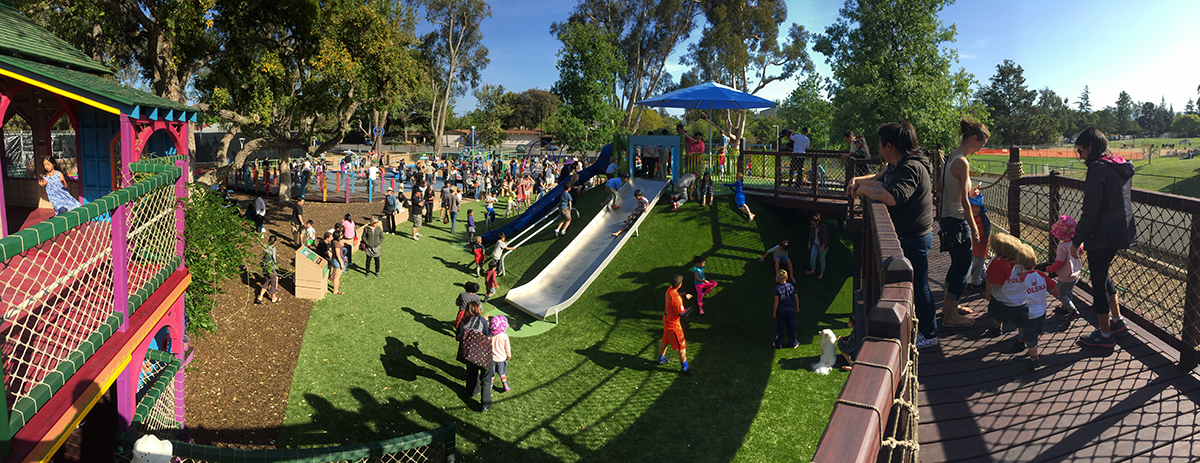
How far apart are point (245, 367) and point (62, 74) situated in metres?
5.62

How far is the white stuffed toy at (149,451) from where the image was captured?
464 cm

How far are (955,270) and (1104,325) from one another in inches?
39.2

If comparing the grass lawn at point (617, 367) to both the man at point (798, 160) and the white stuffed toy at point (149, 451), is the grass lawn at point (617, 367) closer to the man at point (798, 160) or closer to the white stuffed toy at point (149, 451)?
the man at point (798, 160)

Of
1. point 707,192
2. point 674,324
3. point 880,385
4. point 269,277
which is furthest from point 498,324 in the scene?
point 707,192

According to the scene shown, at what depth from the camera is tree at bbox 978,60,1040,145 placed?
61.9 m

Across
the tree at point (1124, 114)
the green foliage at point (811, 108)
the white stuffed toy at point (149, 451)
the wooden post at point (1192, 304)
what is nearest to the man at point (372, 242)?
the white stuffed toy at point (149, 451)

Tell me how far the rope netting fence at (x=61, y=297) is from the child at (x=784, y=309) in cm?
897

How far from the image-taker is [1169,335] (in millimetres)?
4227

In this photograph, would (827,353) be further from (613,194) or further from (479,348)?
(613,194)

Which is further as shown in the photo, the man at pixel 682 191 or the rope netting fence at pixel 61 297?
the man at pixel 682 191

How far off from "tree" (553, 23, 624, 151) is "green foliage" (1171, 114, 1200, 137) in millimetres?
100280

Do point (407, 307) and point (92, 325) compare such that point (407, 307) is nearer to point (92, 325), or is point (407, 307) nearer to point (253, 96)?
point (253, 96)

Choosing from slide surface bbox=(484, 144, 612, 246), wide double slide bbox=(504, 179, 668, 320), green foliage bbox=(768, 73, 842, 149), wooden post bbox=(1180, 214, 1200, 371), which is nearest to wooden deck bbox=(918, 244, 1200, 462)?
wooden post bbox=(1180, 214, 1200, 371)

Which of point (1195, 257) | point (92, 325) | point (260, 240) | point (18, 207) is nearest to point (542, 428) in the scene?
point (92, 325)
